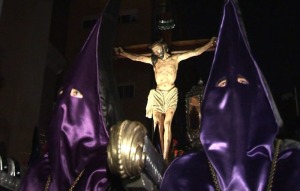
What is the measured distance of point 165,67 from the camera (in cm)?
203

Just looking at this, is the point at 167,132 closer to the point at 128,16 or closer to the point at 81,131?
the point at 81,131

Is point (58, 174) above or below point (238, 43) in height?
below

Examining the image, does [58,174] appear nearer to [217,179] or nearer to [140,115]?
[217,179]

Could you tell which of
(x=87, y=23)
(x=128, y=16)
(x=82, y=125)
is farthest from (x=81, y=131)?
(x=87, y=23)

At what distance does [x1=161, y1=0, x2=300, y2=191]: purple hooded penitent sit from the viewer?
Answer: 3.70 feet

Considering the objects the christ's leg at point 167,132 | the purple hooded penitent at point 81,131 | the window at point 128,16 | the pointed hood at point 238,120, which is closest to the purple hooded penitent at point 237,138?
the pointed hood at point 238,120

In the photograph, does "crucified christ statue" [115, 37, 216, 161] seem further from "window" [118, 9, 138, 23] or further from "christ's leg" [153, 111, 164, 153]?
"window" [118, 9, 138, 23]

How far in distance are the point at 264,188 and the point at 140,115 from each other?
118 inches

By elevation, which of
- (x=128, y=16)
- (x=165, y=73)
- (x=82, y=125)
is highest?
(x=128, y=16)

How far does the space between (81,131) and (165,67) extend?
75 centimetres

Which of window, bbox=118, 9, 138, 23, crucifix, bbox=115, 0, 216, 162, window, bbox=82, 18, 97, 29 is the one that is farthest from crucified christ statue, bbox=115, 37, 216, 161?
window, bbox=82, 18, 97, 29

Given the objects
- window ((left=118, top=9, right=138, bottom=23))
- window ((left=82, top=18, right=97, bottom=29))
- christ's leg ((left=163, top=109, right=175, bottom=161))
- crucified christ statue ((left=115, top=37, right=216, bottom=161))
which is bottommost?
christ's leg ((left=163, top=109, right=175, bottom=161))

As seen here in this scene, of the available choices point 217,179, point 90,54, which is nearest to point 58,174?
point 90,54

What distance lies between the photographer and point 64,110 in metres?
1.37
